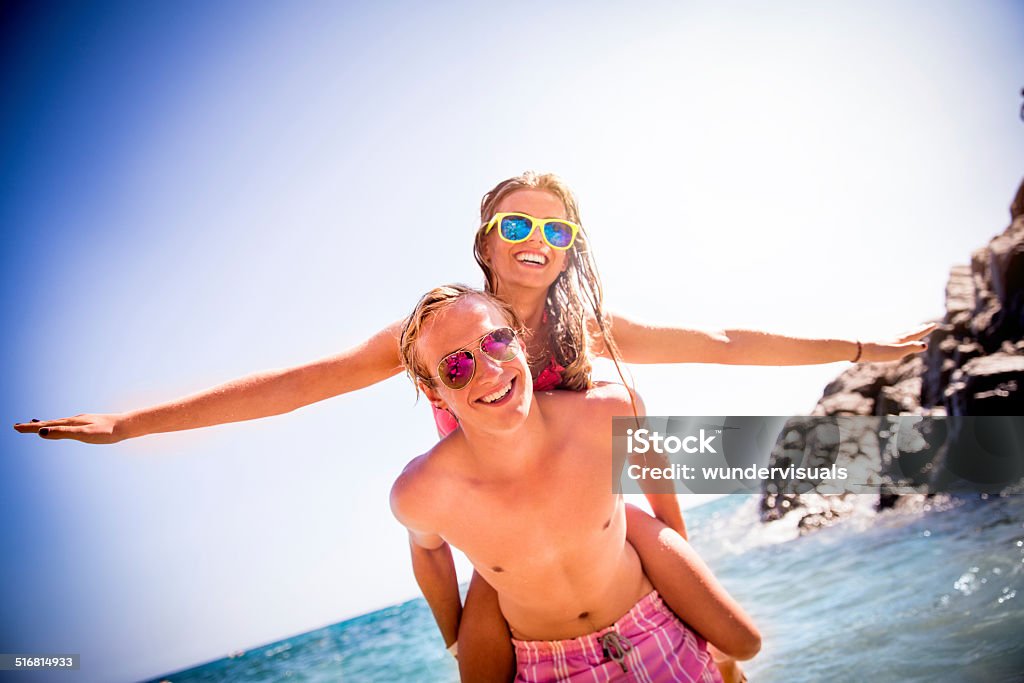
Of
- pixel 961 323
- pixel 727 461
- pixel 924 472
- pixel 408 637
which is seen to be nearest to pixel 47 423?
pixel 727 461

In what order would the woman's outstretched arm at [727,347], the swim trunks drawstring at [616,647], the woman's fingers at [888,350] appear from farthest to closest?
the woman's fingers at [888,350]
the woman's outstretched arm at [727,347]
the swim trunks drawstring at [616,647]

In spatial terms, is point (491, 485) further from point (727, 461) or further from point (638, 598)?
point (727, 461)

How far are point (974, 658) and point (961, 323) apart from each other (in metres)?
11.7

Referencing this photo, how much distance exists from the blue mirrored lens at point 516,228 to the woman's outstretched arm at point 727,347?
767 millimetres

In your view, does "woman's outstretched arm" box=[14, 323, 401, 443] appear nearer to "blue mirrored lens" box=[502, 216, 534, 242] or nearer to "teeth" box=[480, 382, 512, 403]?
"blue mirrored lens" box=[502, 216, 534, 242]

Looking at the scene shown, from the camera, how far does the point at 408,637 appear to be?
21312 millimetres

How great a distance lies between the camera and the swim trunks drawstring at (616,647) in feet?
8.64

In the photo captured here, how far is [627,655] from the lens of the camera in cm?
265

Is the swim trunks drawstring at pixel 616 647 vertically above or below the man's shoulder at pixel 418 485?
below

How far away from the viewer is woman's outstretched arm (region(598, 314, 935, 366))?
11.6 feet

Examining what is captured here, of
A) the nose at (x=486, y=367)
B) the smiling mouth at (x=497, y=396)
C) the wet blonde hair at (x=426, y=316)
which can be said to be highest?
the wet blonde hair at (x=426, y=316)

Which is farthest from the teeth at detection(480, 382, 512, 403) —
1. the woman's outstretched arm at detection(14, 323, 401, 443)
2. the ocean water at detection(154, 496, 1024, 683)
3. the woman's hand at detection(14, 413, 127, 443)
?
the ocean water at detection(154, 496, 1024, 683)

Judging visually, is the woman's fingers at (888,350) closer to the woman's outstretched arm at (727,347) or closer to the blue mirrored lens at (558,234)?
the woman's outstretched arm at (727,347)

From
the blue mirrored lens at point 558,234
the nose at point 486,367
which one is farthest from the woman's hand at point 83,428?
the blue mirrored lens at point 558,234
